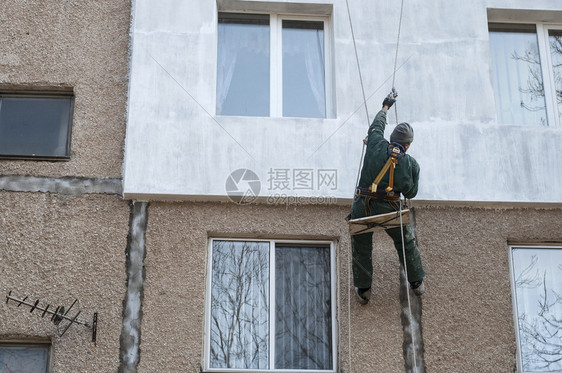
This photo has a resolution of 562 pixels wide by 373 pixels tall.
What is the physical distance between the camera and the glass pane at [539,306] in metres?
7.96

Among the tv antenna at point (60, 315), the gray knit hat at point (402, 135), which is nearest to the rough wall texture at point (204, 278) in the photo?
the tv antenna at point (60, 315)

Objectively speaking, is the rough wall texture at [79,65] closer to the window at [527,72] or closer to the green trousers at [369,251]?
the green trousers at [369,251]

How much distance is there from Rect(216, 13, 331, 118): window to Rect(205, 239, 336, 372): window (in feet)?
5.05

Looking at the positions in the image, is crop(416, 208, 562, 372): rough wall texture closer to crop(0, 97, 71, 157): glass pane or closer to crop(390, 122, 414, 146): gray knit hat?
crop(390, 122, 414, 146): gray knit hat

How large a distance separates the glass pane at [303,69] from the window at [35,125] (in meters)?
2.33

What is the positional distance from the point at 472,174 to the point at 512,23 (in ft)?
7.04

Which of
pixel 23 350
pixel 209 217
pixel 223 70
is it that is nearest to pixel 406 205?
pixel 209 217

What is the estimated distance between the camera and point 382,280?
808cm

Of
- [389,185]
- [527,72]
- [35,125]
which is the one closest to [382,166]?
[389,185]

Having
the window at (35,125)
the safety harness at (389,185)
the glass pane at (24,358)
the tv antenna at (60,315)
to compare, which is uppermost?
the window at (35,125)

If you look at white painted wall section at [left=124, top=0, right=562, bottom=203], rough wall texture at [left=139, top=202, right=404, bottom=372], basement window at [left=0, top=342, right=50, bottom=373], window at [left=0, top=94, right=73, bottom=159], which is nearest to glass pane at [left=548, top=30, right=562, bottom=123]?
white painted wall section at [left=124, top=0, right=562, bottom=203]

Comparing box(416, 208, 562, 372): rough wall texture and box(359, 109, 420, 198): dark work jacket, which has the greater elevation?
box(359, 109, 420, 198): dark work jacket

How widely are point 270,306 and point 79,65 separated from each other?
321cm

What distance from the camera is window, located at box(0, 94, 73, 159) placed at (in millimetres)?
8438
